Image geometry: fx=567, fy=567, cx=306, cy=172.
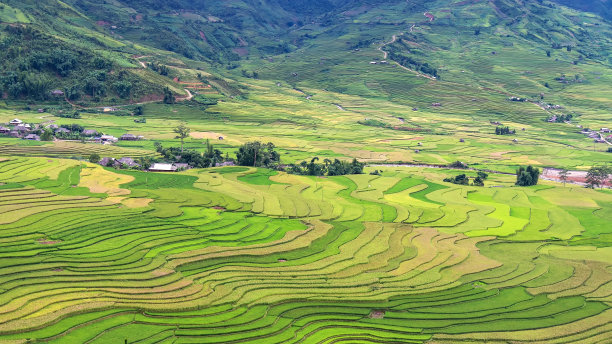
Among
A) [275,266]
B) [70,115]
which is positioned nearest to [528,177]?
[275,266]

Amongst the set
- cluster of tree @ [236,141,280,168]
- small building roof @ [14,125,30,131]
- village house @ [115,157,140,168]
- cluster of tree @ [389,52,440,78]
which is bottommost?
village house @ [115,157,140,168]

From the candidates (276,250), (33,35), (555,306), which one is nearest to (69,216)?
(276,250)

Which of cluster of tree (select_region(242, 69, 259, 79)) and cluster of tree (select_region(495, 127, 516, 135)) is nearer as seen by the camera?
cluster of tree (select_region(495, 127, 516, 135))

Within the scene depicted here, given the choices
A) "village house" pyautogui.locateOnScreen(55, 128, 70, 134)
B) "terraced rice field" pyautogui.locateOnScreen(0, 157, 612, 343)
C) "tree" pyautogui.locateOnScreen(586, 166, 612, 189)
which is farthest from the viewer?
"village house" pyautogui.locateOnScreen(55, 128, 70, 134)

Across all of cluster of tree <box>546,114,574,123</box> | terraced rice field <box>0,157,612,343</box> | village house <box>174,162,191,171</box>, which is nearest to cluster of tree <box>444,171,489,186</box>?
terraced rice field <box>0,157,612,343</box>

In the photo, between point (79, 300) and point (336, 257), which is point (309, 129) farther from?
point (79, 300)

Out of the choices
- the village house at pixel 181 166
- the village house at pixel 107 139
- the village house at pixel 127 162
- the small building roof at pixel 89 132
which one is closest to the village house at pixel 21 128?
the small building roof at pixel 89 132

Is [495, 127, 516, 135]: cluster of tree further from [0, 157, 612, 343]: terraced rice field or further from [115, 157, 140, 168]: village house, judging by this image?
[115, 157, 140, 168]: village house
